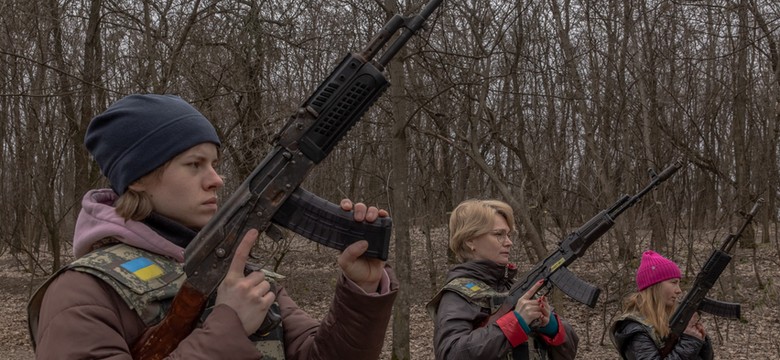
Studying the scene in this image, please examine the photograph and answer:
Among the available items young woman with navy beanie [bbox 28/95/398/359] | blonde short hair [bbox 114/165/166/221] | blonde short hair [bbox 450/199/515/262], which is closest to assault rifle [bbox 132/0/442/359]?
young woman with navy beanie [bbox 28/95/398/359]

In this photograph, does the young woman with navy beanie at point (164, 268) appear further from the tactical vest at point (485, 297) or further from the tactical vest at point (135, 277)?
the tactical vest at point (485, 297)

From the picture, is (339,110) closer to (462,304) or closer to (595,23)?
(462,304)

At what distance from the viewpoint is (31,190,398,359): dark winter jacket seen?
175cm

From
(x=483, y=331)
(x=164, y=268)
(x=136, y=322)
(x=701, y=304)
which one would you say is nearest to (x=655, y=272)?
(x=701, y=304)

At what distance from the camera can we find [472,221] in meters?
3.89

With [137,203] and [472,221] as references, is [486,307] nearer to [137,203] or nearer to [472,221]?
[472,221]

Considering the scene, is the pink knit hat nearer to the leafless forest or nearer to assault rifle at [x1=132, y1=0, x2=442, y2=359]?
assault rifle at [x1=132, y1=0, x2=442, y2=359]

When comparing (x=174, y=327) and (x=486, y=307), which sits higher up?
(x=486, y=307)

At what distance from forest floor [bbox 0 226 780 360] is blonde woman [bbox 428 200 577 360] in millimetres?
4240

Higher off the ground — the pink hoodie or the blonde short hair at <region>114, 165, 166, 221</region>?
the blonde short hair at <region>114, 165, 166, 221</region>

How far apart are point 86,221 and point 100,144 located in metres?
0.23

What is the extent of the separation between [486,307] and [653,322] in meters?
1.36

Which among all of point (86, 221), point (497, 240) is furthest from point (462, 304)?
point (86, 221)

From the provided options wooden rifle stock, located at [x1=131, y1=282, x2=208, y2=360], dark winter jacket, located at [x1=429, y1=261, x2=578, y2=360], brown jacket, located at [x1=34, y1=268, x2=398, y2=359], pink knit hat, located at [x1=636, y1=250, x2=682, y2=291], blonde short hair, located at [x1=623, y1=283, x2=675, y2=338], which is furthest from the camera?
pink knit hat, located at [x1=636, y1=250, x2=682, y2=291]
